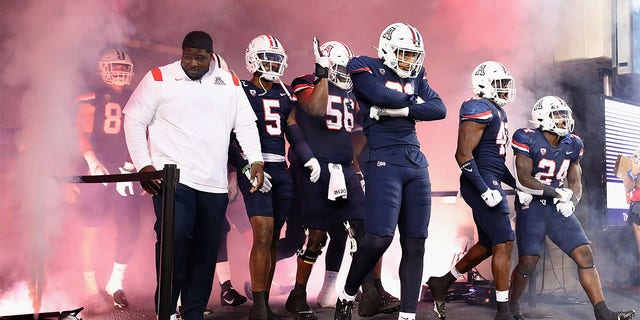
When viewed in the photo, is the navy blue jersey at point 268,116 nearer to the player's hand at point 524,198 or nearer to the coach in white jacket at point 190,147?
the coach in white jacket at point 190,147

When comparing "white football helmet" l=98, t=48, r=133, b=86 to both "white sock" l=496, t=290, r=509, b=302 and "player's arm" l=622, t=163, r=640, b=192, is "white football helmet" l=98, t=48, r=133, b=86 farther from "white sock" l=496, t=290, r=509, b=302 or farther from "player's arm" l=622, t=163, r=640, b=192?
"player's arm" l=622, t=163, r=640, b=192

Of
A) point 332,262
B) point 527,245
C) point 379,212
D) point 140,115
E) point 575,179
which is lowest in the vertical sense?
point 332,262

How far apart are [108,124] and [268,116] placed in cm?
148

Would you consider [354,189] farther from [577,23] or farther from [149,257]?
[577,23]

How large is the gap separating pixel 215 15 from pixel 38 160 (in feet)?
7.01

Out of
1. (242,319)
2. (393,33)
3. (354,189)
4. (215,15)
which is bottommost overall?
(242,319)

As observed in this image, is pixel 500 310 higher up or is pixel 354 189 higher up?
pixel 354 189

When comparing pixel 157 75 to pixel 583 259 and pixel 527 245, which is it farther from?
pixel 583 259

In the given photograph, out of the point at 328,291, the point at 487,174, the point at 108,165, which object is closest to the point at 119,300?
the point at 108,165

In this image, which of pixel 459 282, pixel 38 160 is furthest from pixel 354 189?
pixel 38 160

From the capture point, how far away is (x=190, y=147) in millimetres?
3711

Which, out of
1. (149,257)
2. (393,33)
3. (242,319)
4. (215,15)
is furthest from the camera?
(215,15)

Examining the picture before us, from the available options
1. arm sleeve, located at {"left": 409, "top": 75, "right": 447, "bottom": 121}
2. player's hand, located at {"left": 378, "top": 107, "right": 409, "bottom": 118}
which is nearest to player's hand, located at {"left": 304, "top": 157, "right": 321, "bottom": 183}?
player's hand, located at {"left": 378, "top": 107, "right": 409, "bottom": 118}

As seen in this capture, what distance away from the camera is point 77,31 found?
5.22 m
